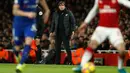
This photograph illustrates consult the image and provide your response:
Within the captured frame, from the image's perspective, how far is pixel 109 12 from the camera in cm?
1123

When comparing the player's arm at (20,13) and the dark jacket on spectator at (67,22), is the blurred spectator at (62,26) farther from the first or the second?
the player's arm at (20,13)

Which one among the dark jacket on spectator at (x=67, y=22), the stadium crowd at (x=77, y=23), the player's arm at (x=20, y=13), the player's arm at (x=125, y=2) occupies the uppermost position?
the player's arm at (x=125, y=2)

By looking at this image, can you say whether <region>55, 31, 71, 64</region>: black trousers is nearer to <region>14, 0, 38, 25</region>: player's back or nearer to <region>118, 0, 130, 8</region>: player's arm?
<region>14, 0, 38, 25</region>: player's back

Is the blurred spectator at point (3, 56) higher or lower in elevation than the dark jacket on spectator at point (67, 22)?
lower

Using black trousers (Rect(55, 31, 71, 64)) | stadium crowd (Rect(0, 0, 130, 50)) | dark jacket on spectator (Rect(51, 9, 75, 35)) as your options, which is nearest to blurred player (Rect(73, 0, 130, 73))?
black trousers (Rect(55, 31, 71, 64))

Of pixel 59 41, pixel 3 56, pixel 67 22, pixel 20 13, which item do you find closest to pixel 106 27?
pixel 20 13

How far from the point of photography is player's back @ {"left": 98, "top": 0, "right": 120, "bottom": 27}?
11195 millimetres

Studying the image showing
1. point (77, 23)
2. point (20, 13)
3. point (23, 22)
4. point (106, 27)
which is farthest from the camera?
point (77, 23)

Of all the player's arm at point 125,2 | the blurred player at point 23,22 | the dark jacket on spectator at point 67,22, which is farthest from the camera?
the dark jacket on spectator at point 67,22

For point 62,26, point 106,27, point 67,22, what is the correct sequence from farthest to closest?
1. point 62,26
2. point 67,22
3. point 106,27

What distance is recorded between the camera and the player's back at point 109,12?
11.2 m

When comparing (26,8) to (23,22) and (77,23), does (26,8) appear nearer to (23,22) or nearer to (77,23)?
(23,22)

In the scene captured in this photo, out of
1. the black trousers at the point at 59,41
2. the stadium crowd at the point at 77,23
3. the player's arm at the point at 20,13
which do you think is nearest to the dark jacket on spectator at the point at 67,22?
the black trousers at the point at 59,41

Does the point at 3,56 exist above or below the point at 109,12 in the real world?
below
